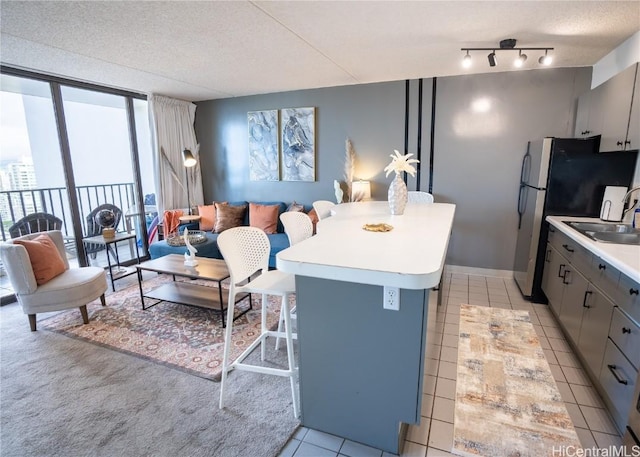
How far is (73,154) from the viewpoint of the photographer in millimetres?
4211

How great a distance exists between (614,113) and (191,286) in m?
4.15

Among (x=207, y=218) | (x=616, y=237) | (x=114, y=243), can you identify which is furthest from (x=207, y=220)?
(x=616, y=237)

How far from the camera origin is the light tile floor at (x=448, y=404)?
1.66 m

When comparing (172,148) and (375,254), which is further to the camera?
(172,148)

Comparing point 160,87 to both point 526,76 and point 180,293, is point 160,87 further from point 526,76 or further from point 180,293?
point 526,76

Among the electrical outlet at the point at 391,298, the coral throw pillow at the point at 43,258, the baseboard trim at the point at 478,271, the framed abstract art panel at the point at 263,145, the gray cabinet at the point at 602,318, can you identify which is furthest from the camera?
the framed abstract art panel at the point at 263,145

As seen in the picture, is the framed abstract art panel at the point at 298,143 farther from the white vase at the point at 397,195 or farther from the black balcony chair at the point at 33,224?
the black balcony chair at the point at 33,224

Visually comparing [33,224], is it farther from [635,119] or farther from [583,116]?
[583,116]

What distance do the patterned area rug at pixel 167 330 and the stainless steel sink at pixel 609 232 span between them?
2657mm

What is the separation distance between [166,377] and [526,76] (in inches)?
180

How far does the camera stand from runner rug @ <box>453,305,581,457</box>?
1.69 m

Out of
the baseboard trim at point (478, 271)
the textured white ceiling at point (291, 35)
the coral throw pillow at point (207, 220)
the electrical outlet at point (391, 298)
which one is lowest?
the baseboard trim at point (478, 271)

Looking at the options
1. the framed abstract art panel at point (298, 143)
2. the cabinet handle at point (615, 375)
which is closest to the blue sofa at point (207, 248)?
the framed abstract art panel at point (298, 143)

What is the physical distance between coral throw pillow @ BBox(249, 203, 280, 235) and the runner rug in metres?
2.75
